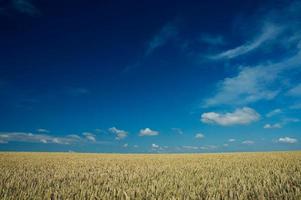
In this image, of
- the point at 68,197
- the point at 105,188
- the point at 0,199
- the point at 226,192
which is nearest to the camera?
the point at 0,199

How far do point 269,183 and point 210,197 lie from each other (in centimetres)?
249

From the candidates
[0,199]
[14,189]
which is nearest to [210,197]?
[0,199]

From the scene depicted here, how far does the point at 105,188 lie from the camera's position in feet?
20.8

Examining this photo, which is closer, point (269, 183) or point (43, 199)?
point (43, 199)

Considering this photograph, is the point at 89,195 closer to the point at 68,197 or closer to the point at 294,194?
the point at 68,197

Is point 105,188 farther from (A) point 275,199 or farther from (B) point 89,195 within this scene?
(A) point 275,199

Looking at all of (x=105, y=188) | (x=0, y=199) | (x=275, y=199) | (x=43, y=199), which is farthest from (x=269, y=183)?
(x=0, y=199)

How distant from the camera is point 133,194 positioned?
5.52m

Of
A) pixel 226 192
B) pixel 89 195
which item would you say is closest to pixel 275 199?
Answer: pixel 226 192

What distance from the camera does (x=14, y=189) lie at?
6.11 metres

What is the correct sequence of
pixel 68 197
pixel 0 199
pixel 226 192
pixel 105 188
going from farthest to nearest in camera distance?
1. pixel 105 188
2. pixel 226 192
3. pixel 68 197
4. pixel 0 199

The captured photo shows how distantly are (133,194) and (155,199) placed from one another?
0.71 metres

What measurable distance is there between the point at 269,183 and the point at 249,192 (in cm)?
131

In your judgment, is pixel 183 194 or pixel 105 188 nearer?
pixel 183 194
